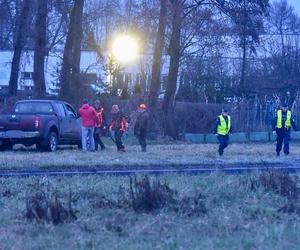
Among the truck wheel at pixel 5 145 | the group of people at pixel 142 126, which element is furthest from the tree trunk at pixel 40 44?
the truck wheel at pixel 5 145

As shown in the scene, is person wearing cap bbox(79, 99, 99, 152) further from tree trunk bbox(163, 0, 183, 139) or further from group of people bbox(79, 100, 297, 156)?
tree trunk bbox(163, 0, 183, 139)

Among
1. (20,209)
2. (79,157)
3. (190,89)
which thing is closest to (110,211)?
(20,209)

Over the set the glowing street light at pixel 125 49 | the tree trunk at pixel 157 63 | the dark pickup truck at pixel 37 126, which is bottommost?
the dark pickup truck at pixel 37 126

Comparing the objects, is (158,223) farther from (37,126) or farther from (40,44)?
(40,44)

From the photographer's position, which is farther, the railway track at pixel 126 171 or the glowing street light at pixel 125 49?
the glowing street light at pixel 125 49

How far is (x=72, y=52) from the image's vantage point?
43.1m

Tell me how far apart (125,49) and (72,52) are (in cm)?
2166

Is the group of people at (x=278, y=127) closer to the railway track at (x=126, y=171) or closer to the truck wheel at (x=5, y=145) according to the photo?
the truck wheel at (x=5, y=145)

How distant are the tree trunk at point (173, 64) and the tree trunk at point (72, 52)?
4679 millimetres

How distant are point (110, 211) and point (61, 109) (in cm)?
1915

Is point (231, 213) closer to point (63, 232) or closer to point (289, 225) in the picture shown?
point (289, 225)

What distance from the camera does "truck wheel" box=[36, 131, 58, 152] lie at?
29938mm

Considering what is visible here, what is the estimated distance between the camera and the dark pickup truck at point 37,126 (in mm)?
29453

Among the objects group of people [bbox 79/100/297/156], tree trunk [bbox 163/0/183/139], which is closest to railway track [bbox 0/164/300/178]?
group of people [bbox 79/100/297/156]
